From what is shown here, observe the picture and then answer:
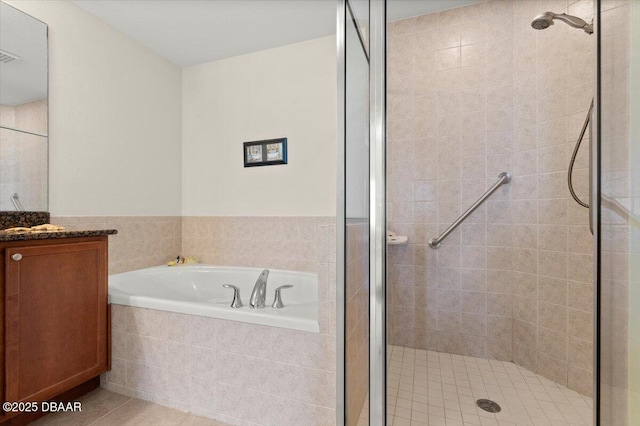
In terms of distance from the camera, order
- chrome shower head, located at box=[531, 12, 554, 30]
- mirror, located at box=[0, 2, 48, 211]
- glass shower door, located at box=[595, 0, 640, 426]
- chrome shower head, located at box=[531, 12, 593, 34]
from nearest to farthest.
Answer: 1. glass shower door, located at box=[595, 0, 640, 426]
2. chrome shower head, located at box=[531, 12, 593, 34]
3. chrome shower head, located at box=[531, 12, 554, 30]
4. mirror, located at box=[0, 2, 48, 211]

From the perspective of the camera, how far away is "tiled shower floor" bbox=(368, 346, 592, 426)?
1449mm

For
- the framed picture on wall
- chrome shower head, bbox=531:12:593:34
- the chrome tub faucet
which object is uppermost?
chrome shower head, bbox=531:12:593:34

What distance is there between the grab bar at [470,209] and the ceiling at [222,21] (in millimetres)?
1196

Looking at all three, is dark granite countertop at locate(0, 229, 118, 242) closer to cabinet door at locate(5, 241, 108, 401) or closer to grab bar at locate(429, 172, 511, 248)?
cabinet door at locate(5, 241, 108, 401)

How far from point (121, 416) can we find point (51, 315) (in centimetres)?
58

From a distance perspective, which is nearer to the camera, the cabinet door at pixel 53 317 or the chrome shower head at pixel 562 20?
the chrome shower head at pixel 562 20

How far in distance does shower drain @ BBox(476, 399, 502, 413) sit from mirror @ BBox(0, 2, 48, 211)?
2.66 meters

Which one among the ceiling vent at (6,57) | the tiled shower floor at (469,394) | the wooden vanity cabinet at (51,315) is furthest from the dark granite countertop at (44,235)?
the tiled shower floor at (469,394)

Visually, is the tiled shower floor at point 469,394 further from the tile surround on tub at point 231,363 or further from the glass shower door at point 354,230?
the tile surround on tub at point 231,363

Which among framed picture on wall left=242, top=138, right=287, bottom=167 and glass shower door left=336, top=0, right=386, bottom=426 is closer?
glass shower door left=336, top=0, right=386, bottom=426

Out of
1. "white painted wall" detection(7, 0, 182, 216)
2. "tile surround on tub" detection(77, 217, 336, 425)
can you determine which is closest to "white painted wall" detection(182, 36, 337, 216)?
"white painted wall" detection(7, 0, 182, 216)

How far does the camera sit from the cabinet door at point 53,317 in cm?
122

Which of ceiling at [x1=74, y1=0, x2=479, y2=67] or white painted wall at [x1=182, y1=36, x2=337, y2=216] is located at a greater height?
ceiling at [x1=74, y1=0, x2=479, y2=67]

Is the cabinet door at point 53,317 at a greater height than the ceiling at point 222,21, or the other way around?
the ceiling at point 222,21
